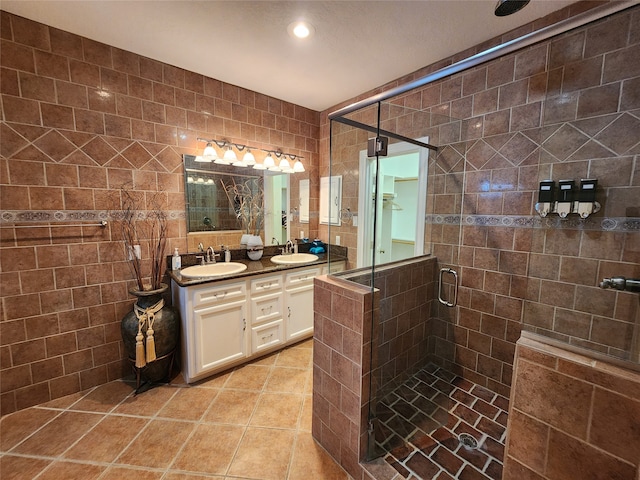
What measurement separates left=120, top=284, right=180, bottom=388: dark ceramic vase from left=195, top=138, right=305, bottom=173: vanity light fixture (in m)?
1.32

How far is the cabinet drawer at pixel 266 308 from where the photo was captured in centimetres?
242

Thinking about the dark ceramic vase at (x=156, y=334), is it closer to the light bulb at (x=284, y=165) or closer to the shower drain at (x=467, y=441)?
the light bulb at (x=284, y=165)

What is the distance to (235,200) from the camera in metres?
2.82

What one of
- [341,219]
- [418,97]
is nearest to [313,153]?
[341,219]

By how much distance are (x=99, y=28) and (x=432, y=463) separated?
Answer: 11.7 feet

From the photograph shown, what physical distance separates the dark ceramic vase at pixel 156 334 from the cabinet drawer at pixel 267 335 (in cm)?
66

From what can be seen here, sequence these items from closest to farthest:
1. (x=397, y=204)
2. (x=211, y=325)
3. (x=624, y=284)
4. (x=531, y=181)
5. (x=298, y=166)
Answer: (x=624, y=284) → (x=531, y=181) → (x=211, y=325) → (x=397, y=204) → (x=298, y=166)

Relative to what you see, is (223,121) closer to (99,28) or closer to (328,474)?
(99,28)

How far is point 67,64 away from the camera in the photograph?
1903mm

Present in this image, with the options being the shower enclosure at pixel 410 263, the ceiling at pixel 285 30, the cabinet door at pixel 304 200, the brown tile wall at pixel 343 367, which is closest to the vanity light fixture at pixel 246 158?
the cabinet door at pixel 304 200

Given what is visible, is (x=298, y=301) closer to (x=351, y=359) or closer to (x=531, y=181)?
(x=351, y=359)

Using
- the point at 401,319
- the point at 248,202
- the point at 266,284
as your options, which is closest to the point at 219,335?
the point at 266,284

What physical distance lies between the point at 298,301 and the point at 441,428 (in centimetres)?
157

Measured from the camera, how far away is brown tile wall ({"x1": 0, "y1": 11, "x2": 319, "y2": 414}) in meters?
1.80
